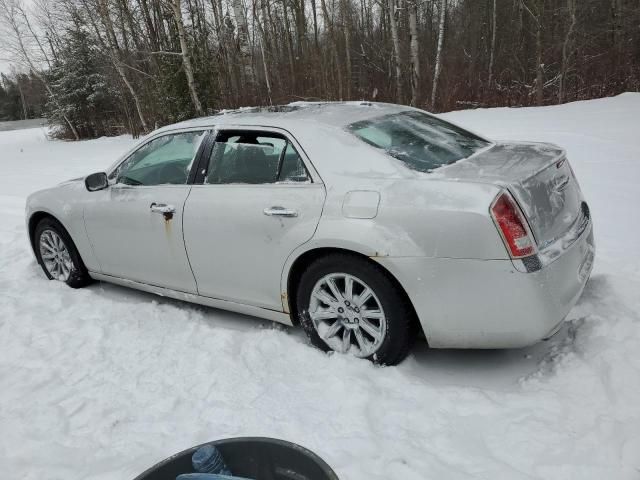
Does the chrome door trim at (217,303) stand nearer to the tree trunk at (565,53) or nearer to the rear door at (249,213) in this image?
the rear door at (249,213)

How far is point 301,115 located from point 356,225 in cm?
106

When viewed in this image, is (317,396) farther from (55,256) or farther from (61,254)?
(55,256)

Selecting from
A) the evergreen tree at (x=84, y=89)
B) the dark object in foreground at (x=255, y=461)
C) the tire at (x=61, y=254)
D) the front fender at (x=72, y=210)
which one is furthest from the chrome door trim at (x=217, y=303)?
the evergreen tree at (x=84, y=89)

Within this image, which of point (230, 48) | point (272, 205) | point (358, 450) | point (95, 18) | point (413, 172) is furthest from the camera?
point (230, 48)

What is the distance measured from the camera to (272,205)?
127 inches

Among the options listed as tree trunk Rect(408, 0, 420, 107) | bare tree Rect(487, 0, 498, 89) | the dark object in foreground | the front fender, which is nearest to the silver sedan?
the front fender

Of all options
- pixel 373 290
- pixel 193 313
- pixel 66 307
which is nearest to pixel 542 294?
pixel 373 290

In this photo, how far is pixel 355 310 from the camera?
3.06 metres

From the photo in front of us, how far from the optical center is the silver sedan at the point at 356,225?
2613 mm

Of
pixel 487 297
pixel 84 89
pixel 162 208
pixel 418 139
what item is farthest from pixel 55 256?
pixel 84 89

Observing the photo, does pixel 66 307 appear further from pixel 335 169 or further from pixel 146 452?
pixel 335 169

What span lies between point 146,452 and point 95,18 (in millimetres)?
24098

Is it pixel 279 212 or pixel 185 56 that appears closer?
pixel 279 212

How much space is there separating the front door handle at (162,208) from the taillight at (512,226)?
2250mm
